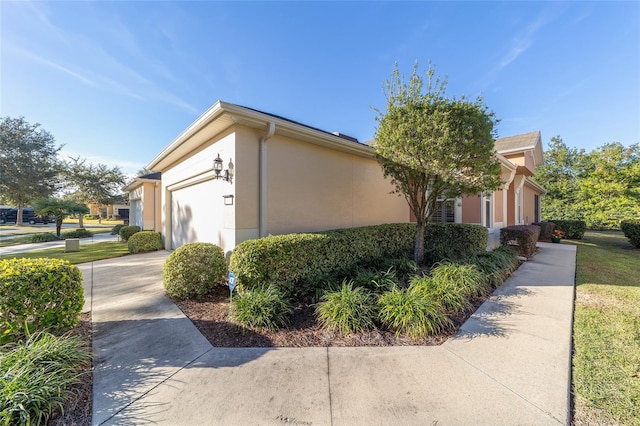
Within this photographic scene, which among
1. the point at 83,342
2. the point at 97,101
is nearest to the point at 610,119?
the point at 83,342

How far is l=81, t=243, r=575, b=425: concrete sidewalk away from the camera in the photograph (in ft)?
6.91

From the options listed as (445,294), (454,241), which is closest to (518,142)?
(454,241)

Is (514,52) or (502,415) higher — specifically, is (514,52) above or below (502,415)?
above

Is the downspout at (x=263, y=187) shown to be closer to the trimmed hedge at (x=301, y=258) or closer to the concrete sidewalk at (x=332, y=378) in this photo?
the trimmed hedge at (x=301, y=258)

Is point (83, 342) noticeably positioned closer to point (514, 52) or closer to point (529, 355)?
point (529, 355)

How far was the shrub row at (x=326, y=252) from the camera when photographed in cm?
427

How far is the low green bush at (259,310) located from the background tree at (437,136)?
14.7 feet

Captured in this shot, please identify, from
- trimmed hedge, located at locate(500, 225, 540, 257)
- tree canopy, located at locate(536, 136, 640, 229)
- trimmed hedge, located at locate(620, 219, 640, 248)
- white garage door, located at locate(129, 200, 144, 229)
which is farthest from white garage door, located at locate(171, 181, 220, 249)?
tree canopy, located at locate(536, 136, 640, 229)

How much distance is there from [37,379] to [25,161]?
31.7 meters

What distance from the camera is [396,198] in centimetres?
958

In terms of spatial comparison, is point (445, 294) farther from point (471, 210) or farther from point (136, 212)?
point (136, 212)

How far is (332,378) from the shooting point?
2588 millimetres

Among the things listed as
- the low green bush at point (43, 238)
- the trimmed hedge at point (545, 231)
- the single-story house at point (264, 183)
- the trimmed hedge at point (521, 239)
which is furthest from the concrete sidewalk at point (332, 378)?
the low green bush at point (43, 238)

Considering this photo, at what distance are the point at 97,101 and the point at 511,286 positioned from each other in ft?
45.8
